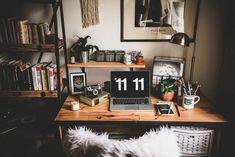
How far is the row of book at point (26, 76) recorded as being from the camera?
188cm

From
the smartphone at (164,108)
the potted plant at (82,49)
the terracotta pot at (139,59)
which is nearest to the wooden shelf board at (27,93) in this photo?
the potted plant at (82,49)

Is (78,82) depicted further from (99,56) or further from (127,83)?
(127,83)

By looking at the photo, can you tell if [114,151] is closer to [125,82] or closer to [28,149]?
[125,82]

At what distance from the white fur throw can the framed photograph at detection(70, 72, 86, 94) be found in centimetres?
80

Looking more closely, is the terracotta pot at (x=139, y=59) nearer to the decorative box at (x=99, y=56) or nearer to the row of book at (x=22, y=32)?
the decorative box at (x=99, y=56)

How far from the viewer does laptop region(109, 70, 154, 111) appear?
6.51 ft

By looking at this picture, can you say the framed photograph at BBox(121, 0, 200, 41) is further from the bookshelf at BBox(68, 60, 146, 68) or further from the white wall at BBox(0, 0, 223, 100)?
the bookshelf at BBox(68, 60, 146, 68)

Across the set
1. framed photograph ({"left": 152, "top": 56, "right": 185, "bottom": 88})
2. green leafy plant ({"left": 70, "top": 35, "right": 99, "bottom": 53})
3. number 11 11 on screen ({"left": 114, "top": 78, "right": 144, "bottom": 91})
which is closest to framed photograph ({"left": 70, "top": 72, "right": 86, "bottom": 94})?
green leafy plant ({"left": 70, "top": 35, "right": 99, "bottom": 53})

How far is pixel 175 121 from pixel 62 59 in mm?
1290

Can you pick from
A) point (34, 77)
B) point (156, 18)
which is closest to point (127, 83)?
point (156, 18)

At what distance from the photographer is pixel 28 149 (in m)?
1.97

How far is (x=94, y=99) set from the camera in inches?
76.0

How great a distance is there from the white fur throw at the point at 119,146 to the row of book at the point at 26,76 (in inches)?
28.1

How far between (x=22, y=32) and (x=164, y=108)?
138cm
